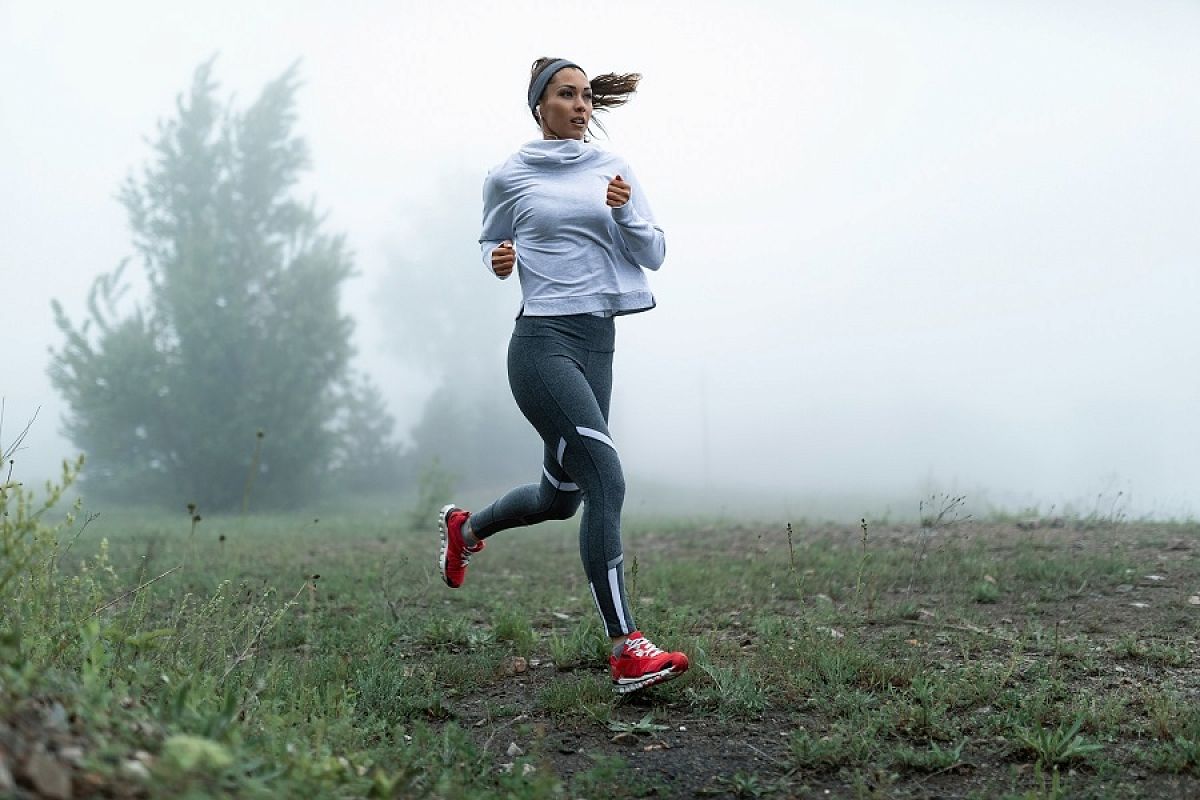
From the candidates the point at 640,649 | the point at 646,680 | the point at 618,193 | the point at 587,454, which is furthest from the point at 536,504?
the point at 618,193

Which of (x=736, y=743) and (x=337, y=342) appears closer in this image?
(x=736, y=743)

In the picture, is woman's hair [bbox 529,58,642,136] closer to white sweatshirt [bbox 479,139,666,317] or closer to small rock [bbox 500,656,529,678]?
white sweatshirt [bbox 479,139,666,317]

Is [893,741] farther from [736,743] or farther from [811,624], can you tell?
[811,624]

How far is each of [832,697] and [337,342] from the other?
900 inches

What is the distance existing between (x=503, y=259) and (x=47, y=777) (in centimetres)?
282

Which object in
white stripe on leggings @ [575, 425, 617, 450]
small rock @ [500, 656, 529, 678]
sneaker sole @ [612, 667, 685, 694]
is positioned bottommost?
small rock @ [500, 656, 529, 678]

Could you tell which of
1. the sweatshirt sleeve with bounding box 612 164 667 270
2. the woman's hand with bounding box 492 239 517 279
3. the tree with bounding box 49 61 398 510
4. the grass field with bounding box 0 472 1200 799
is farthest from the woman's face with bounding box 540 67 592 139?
the tree with bounding box 49 61 398 510

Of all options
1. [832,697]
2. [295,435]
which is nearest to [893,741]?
[832,697]

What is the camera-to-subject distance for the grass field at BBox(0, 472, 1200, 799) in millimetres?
2420

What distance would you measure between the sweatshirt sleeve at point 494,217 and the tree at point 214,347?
20048mm

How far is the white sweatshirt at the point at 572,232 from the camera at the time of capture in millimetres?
4133

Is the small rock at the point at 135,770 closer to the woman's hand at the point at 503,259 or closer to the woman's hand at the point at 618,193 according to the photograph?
the woman's hand at the point at 503,259

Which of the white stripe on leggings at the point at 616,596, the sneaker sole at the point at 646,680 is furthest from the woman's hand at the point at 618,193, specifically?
the sneaker sole at the point at 646,680

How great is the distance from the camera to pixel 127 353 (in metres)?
23.4
